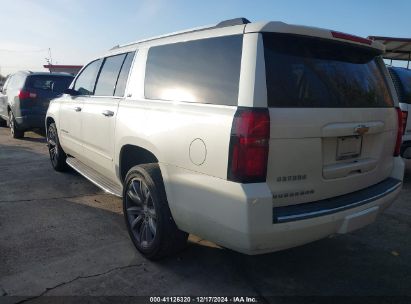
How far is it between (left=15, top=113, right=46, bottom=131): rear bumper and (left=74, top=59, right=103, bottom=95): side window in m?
4.56

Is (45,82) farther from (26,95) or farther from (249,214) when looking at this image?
(249,214)

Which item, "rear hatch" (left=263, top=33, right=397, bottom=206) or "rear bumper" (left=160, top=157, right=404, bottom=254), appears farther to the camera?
"rear hatch" (left=263, top=33, right=397, bottom=206)

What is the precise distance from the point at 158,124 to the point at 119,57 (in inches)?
62.3

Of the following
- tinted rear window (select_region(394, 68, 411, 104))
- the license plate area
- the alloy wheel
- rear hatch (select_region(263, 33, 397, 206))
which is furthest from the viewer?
tinted rear window (select_region(394, 68, 411, 104))

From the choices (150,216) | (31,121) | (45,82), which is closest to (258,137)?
(150,216)

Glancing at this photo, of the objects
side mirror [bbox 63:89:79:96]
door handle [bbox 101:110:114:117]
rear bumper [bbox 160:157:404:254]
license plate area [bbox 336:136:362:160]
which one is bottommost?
rear bumper [bbox 160:157:404:254]

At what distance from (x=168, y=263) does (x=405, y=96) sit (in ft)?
16.1

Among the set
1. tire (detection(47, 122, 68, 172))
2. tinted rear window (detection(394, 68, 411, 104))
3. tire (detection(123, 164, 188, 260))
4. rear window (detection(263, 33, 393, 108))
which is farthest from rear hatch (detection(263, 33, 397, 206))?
tire (detection(47, 122, 68, 172))

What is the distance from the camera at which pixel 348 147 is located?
2.90 metres

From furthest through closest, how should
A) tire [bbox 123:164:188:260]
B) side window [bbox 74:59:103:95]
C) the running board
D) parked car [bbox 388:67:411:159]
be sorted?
parked car [bbox 388:67:411:159], side window [bbox 74:59:103:95], the running board, tire [bbox 123:164:188:260]

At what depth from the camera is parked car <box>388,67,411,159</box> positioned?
19.6ft

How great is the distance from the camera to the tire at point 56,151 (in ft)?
20.2

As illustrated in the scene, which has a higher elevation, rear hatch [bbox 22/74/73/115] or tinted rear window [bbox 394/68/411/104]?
tinted rear window [bbox 394/68/411/104]

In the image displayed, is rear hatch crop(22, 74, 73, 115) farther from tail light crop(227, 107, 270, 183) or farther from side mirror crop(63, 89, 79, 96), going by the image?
tail light crop(227, 107, 270, 183)
